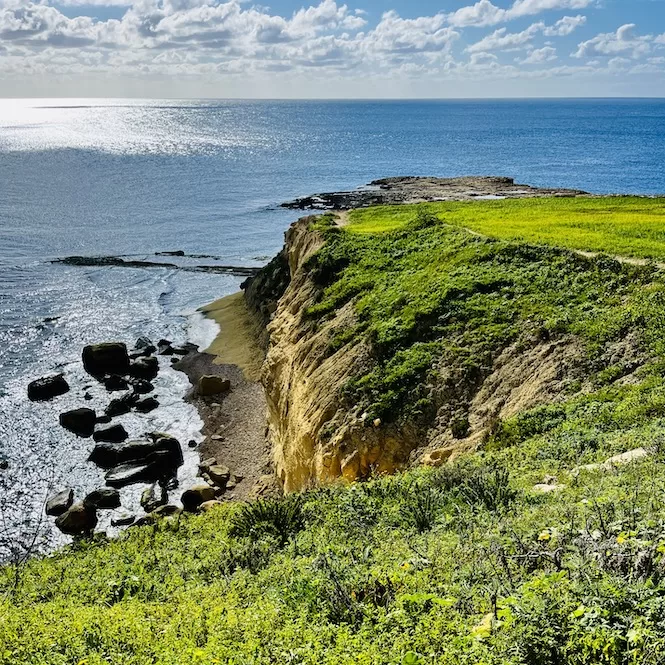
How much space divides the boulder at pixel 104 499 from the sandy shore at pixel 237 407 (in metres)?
4.88

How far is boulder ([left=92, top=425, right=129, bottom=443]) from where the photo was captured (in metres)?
33.1

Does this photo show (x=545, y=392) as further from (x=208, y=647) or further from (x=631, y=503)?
(x=208, y=647)

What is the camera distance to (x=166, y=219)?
8481cm

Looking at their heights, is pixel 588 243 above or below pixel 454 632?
above

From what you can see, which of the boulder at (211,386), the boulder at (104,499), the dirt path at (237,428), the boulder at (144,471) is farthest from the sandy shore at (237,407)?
the boulder at (104,499)

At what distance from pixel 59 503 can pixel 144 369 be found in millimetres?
14590

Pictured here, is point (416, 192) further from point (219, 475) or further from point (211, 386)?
point (219, 475)

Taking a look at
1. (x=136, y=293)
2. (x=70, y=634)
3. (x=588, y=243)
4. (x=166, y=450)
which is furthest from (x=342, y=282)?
(x=136, y=293)

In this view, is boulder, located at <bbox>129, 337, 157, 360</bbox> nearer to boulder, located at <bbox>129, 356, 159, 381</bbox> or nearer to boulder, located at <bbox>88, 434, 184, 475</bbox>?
boulder, located at <bbox>129, 356, 159, 381</bbox>

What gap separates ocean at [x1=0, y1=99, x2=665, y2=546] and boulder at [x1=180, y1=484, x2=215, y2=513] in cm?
256

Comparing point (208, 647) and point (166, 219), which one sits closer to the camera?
point (208, 647)

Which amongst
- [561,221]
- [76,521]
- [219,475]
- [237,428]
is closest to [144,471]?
[219,475]

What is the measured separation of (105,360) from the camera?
41.3m

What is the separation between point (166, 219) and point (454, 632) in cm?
8401
